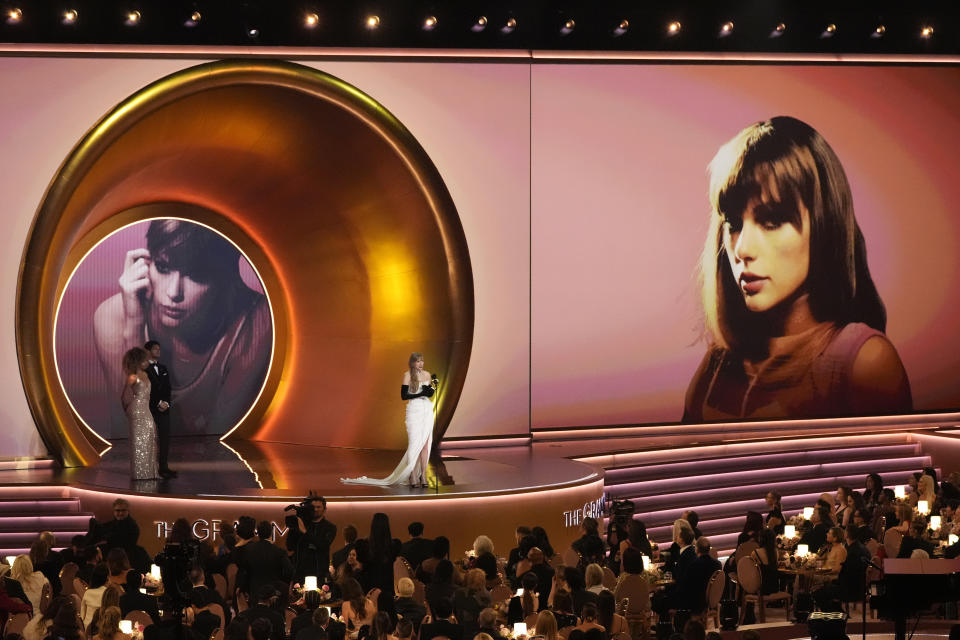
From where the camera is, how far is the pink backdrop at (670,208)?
1705cm

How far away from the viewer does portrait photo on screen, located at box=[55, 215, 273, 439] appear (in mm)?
17188

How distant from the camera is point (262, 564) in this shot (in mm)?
9461

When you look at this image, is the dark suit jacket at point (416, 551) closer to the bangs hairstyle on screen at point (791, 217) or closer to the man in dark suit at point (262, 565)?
the man in dark suit at point (262, 565)

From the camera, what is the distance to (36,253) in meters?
13.9

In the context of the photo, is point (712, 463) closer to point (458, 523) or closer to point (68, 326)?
point (458, 523)

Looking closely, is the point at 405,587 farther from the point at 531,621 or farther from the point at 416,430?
the point at 416,430

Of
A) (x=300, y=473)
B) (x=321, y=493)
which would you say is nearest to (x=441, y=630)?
(x=321, y=493)

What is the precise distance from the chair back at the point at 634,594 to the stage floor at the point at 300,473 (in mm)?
2875

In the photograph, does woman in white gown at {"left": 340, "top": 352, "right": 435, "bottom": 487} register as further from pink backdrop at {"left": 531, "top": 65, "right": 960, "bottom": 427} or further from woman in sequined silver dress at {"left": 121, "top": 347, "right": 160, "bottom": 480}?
pink backdrop at {"left": 531, "top": 65, "right": 960, "bottom": 427}

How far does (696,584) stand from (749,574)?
1.00m

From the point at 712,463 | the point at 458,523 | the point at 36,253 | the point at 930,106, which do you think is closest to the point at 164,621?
the point at 458,523

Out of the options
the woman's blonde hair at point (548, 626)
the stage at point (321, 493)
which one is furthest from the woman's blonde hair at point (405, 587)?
the stage at point (321, 493)

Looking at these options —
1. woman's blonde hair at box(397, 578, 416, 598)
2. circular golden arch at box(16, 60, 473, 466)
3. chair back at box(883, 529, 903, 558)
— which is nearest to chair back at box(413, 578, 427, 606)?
woman's blonde hair at box(397, 578, 416, 598)

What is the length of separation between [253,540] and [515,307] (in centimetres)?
714
